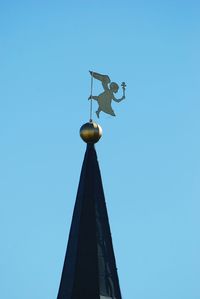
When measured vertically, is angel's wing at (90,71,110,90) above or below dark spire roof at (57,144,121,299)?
above

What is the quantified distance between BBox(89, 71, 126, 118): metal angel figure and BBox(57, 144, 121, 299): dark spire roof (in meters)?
1.80

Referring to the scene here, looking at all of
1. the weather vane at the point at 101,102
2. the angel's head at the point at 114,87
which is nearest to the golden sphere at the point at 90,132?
the weather vane at the point at 101,102

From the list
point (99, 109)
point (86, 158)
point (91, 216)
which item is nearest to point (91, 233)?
point (91, 216)

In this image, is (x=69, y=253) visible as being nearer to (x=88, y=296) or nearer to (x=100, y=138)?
(x=88, y=296)

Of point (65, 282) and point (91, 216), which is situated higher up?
point (91, 216)

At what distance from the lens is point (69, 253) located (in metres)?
20.7

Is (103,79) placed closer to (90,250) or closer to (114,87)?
(114,87)

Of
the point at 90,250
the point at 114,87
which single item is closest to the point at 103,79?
the point at 114,87

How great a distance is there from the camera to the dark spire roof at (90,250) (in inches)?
780

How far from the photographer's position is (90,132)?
22062mm

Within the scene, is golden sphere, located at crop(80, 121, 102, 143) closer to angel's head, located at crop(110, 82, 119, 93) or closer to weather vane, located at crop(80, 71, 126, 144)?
weather vane, located at crop(80, 71, 126, 144)

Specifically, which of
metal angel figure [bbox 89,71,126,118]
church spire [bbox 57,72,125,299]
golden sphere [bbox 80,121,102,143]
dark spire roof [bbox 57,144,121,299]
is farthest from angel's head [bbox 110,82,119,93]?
dark spire roof [bbox 57,144,121,299]

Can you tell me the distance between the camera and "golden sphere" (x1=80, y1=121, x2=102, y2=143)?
72.4ft

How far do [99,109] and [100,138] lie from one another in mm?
1017
